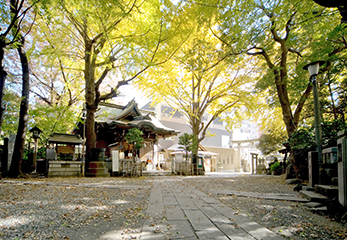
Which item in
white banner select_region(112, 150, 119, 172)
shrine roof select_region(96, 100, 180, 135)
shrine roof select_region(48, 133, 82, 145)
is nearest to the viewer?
white banner select_region(112, 150, 119, 172)

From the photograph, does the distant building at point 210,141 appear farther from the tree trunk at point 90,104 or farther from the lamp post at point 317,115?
the lamp post at point 317,115

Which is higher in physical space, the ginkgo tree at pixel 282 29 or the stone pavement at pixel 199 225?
the ginkgo tree at pixel 282 29

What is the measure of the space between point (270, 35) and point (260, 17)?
1395mm

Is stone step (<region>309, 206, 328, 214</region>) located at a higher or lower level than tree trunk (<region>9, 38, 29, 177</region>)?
lower

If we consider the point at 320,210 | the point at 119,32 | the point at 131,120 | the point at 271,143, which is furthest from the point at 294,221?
the point at 271,143

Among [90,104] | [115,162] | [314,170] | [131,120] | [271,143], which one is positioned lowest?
[115,162]

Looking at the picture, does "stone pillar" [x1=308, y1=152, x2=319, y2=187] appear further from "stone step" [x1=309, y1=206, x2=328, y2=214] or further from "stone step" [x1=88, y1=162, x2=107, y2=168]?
"stone step" [x1=88, y1=162, x2=107, y2=168]

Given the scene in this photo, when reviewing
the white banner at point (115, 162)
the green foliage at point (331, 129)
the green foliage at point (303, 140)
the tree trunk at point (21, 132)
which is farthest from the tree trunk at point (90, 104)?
the green foliage at point (331, 129)

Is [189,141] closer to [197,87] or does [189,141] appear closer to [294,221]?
[197,87]

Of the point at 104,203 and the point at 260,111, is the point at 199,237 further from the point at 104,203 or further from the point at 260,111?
the point at 260,111

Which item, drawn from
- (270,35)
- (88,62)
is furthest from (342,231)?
(88,62)

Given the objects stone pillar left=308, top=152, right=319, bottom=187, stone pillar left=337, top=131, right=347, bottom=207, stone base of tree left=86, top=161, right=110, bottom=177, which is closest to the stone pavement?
stone pillar left=337, top=131, right=347, bottom=207

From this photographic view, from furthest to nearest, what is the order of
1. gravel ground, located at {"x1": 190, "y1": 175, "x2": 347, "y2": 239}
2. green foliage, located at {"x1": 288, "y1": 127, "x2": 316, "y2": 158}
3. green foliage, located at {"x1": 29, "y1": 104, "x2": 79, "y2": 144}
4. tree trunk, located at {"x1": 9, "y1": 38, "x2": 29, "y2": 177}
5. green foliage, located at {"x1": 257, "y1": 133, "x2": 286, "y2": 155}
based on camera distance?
1. green foliage, located at {"x1": 257, "y1": 133, "x2": 286, "y2": 155}
2. green foliage, located at {"x1": 29, "y1": 104, "x2": 79, "y2": 144}
3. tree trunk, located at {"x1": 9, "y1": 38, "x2": 29, "y2": 177}
4. green foliage, located at {"x1": 288, "y1": 127, "x2": 316, "y2": 158}
5. gravel ground, located at {"x1": 190, "y1": 175, "x2": 347, "y2": 239}

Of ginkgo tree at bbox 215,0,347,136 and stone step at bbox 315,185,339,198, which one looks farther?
ginkgo tree at bbox 215,0,347,136
